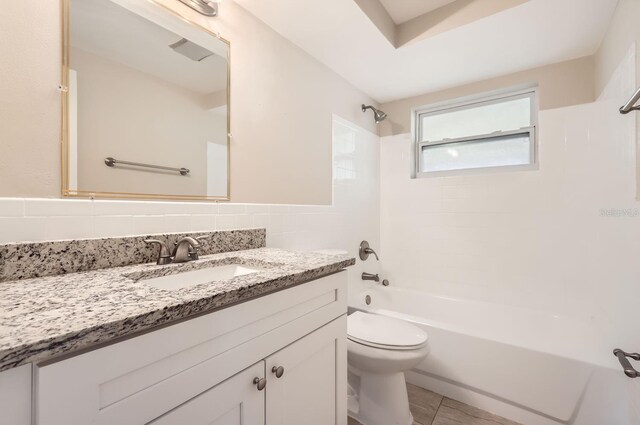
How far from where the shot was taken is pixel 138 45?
3.55 feet

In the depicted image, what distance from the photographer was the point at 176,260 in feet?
3.47

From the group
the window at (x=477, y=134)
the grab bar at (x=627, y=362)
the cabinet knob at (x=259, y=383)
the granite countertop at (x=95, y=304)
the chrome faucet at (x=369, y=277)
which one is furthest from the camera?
the chrome faucet at (x=369, y=277)

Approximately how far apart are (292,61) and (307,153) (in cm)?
58

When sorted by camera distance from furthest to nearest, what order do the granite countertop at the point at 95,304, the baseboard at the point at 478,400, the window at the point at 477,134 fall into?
1. the window at the point at 477,134
2. the baseboard at the point at 478,400
3. the granite countertop at the point at 95,304

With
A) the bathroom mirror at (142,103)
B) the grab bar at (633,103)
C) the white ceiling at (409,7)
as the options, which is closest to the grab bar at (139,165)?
the bathroom mirror at (142,103)

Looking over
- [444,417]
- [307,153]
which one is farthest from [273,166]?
[444,417]

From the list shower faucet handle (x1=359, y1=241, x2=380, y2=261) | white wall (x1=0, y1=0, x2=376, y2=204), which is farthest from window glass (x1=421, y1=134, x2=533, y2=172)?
shower faucet handle (x1=359, y1=241, x2=380, y2=261)

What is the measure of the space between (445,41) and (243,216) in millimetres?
1669

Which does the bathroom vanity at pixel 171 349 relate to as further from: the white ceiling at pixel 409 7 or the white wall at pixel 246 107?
the white ceiling at pixel 409 7

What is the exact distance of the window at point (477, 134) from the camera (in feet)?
7.40

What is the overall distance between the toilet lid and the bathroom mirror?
1062 millimetres

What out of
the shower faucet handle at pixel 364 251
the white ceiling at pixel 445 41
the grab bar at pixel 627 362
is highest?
the white ceiling at pixel 445 41

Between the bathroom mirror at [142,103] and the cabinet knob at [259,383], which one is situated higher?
the bathroom mirror at [142,103]

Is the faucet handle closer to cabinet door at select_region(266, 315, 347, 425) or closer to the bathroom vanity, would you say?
the bathroom vanity
